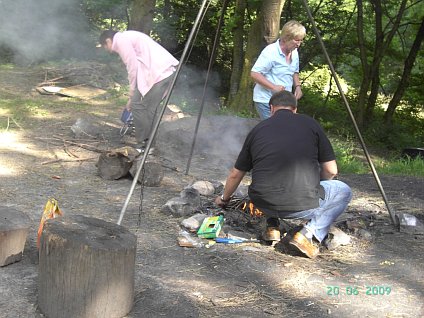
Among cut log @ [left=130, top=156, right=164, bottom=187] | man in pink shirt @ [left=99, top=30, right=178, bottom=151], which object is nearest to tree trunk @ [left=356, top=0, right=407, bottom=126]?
man in pink shirt @ [left=99, top=30, right=178, bottom=151]

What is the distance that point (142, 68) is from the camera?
636 cm

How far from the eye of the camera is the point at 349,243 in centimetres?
428

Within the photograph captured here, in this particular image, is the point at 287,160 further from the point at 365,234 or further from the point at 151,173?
the point at 151,173

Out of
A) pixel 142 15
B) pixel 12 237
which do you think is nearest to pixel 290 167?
pixel 12 237

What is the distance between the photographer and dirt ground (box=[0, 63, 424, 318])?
10.5 feet

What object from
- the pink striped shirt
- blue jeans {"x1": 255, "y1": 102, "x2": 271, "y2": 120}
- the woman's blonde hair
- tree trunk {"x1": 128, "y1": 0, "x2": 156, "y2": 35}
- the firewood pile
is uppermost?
tree trunk {"x1": 128, "y1": 0, "x2": 156, "y2": 35}

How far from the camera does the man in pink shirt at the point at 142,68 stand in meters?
6.18

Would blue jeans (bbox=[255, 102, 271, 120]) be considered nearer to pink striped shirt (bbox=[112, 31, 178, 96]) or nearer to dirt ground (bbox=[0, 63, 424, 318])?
dirt ground (bbox=[0, 63, 424, 318])

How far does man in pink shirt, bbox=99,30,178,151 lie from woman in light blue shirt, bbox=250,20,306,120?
4.44 feet

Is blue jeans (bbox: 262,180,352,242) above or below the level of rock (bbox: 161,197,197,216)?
above

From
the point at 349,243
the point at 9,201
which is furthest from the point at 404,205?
the point at 9,201

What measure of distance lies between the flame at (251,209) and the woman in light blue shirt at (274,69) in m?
1.16

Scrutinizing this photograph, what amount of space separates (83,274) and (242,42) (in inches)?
441

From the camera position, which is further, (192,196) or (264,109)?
(264,109)
